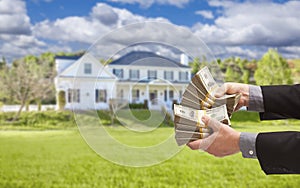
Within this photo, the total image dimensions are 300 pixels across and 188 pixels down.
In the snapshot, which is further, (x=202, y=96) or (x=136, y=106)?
(x=136, y=106)

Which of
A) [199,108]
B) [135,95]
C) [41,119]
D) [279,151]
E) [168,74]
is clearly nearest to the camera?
[279,151]

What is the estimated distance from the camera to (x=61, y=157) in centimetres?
556

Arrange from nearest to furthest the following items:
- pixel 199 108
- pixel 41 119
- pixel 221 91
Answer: pixel 199 108, pixel 221 91, pixel 41 119

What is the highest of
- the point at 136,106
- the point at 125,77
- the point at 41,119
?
the point at 125,77

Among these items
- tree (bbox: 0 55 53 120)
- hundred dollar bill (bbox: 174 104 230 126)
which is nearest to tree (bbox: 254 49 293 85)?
tree (bbox: 0 55 53 120)

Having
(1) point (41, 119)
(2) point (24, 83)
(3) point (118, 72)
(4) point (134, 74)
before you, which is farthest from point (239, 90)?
(2) point (24, 83)

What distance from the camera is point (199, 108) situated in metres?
1.24

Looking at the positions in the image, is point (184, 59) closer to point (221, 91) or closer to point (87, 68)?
point (221, 91)

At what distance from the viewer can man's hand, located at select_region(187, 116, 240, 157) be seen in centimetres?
113

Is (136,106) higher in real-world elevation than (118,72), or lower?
lower

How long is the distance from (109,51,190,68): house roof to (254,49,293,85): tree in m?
10.6

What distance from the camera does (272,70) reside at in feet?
40.2

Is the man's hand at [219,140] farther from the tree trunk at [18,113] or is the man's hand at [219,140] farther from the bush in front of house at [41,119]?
the tree trunk at [18,113]

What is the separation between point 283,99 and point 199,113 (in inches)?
17.4
